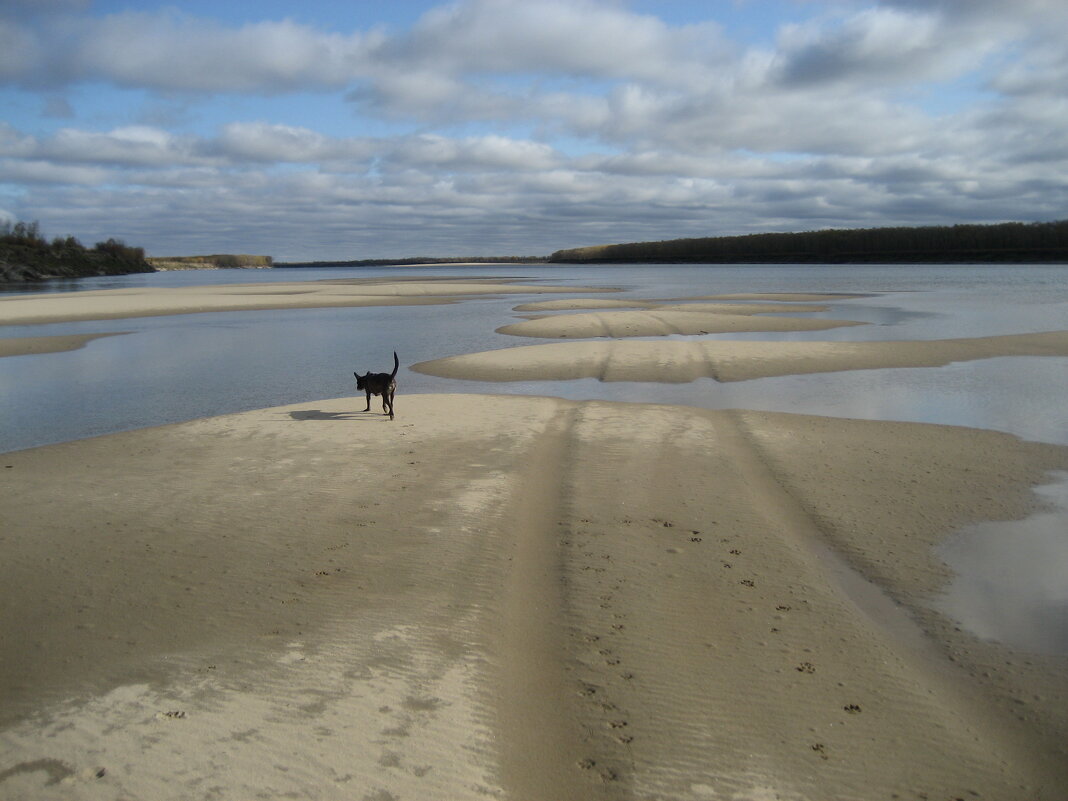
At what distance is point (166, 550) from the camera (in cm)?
720

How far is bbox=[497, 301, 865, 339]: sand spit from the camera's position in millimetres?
27875

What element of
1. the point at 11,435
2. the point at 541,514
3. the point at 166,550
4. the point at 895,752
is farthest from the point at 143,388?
the point at 895,752

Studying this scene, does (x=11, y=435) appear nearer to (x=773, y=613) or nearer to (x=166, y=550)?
(x=166, y=550)

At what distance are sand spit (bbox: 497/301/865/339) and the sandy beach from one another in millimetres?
17281

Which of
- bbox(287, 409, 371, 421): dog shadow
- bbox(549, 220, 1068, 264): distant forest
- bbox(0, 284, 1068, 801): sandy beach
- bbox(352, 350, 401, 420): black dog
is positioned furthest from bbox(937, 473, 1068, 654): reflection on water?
bbox(549, 220, 1068, 264): distant forest

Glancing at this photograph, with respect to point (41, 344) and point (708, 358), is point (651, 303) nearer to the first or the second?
point (708, 358)

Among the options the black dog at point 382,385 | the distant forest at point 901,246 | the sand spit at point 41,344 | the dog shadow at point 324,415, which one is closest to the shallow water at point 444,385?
the black dog at point 382,385

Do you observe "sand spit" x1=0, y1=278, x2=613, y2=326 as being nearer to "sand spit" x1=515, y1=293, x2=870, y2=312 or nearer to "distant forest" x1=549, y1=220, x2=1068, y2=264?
"sand spit" x1=515, y1=293, x2=870, y2=312

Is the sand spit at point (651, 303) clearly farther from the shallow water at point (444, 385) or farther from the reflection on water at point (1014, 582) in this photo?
→ the reflection on water at point (1014, 582)

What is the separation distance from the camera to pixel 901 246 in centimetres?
13362

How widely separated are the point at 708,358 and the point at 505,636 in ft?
52.0

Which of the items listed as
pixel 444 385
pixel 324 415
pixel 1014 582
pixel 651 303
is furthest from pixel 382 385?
pixel 651 303

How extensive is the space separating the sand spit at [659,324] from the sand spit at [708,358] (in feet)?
13.2

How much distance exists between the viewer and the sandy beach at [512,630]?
13.6 ft
